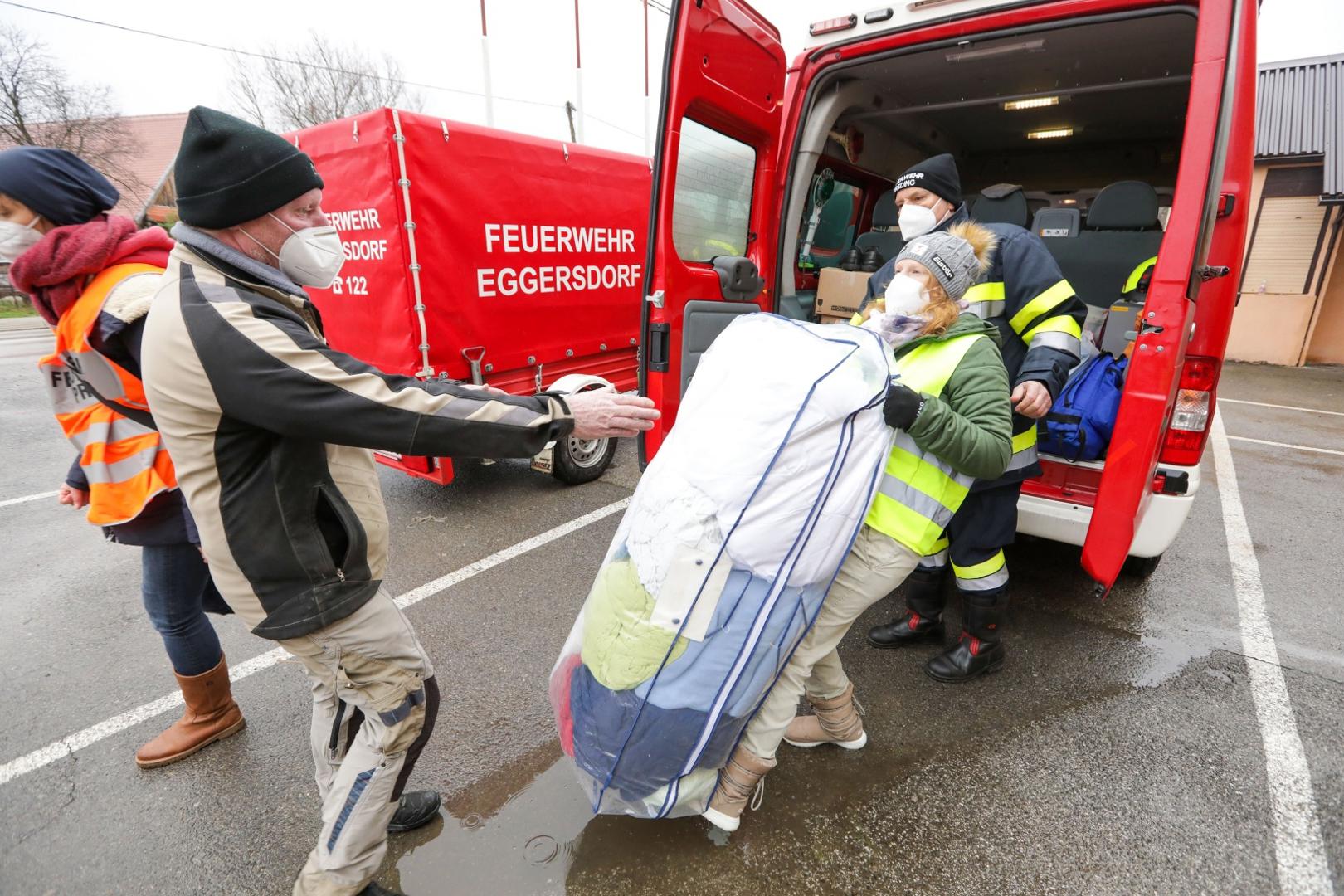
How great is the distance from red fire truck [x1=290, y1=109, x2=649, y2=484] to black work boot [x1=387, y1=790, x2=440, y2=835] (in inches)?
73.0

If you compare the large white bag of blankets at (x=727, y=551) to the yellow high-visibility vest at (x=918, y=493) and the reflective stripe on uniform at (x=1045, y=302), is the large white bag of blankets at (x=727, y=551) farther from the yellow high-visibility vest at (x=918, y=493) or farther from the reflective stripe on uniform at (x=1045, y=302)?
the reflective stripe on uniform at (x=1045, y=302)

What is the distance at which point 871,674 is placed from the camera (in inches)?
103

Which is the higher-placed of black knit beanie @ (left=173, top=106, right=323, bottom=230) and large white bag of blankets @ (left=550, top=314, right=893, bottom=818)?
black knit beanie @ (left=173, top=106, right=323, bottom=230)

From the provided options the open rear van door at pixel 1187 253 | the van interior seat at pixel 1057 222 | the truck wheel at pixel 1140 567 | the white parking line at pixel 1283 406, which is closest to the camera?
the open rear van door at pixel 1187 253

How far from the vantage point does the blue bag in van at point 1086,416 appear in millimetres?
2590

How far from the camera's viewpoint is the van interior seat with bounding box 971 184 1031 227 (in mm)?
4293

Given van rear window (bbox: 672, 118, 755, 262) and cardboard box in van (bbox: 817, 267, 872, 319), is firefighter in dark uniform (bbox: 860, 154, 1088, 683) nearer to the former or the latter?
van rear window (bbox: 672, 118, 755, 262)

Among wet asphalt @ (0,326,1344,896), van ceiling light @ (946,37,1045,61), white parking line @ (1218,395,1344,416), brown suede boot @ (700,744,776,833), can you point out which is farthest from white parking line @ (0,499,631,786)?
white parking line @ (1218,395,1344,416)

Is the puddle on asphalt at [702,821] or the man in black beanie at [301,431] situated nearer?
the man in black beanie at [301,431]

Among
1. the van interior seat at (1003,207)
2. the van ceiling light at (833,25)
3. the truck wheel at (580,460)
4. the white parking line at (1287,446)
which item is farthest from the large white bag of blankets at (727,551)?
the white parking line at (1287,446)

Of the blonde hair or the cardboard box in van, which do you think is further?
the cardboard box in van

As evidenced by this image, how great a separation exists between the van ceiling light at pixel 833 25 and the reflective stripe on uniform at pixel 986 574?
247 centimetres

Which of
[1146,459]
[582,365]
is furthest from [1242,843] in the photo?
[582,365]

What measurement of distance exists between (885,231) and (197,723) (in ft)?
16.9
